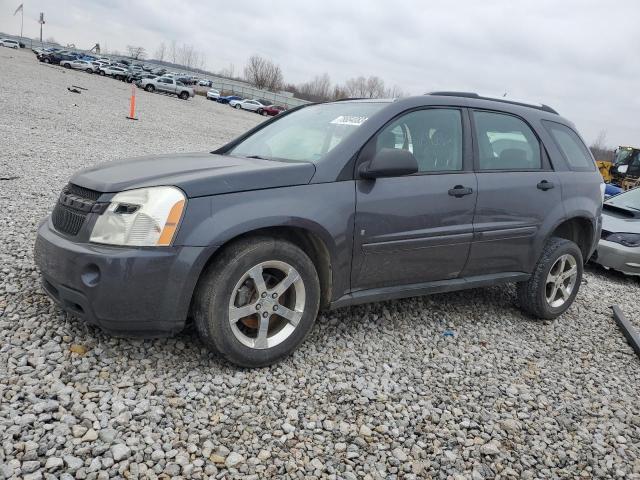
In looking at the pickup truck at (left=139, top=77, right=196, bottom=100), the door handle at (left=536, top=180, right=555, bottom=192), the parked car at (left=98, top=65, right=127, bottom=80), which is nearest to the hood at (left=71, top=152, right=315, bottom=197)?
the door handle at (left=536, top=180, right=555, bottom=192)

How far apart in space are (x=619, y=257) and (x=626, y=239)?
1.07ft

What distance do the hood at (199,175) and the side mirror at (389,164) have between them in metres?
0.36

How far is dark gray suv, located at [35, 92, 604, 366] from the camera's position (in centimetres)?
281

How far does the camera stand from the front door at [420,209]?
3.41m

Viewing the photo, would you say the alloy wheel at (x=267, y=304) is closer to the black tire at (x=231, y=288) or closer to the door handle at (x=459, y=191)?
the black tire at (x=231, y=288)

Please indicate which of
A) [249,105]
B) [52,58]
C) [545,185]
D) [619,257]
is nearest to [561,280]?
[545,185]

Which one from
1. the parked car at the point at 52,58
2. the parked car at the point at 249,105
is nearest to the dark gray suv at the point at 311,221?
the parked car at the point at 249,105

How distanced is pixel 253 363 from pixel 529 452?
1634 millimetres

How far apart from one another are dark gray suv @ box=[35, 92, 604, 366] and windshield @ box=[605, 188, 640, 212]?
4399 mm

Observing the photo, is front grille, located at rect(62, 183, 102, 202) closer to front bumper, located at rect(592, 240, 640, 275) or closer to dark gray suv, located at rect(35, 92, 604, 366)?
dark gray suv, located at rect(35, 92, 604, 366)

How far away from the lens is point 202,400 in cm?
284

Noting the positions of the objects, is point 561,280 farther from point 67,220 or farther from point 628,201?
point 628,201

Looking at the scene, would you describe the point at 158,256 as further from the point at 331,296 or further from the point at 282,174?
the point at 331,296

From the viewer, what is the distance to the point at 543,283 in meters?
4.57
